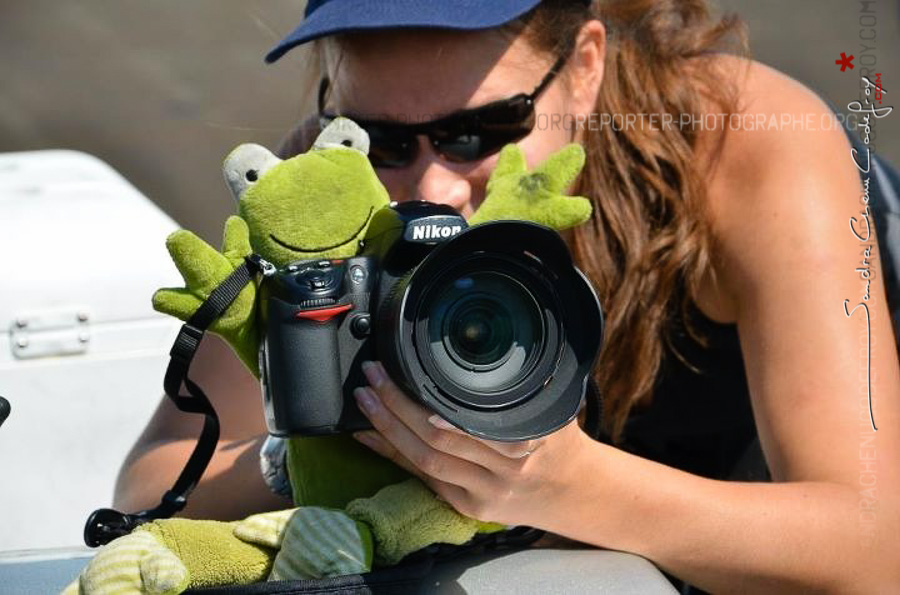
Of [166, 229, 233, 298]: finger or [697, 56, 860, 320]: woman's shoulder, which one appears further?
[697, 56, 860, 320]: woman's shoulder

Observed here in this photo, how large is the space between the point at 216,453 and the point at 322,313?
49 cm

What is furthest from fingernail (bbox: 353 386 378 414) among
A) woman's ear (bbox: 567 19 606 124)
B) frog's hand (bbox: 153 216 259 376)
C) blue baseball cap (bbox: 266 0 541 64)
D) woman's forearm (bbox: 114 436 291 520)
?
woman's ear (bbox: 567 19 606 124)

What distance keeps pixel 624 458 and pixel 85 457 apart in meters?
0.88

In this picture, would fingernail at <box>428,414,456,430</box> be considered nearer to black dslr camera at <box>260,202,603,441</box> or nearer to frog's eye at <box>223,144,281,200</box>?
black dslr camera at <box>260,202,603,441</box>

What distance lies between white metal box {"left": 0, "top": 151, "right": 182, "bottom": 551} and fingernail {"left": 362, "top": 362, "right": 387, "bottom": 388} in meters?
0.82

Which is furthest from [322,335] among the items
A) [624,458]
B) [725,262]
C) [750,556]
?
[725,262]

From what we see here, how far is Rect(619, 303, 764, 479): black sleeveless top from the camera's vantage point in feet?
5.19

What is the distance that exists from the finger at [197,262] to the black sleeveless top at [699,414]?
69 cm

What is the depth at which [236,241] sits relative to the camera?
1043 mm

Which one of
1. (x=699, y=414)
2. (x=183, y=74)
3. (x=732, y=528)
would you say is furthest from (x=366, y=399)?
(x=183, y=74)

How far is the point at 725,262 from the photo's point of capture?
1442 millimetres

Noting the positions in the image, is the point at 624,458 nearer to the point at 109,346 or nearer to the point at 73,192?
the point at 109,346

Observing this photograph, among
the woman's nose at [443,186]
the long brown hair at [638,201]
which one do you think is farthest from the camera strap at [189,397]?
A: the long brown hair at [638,201]

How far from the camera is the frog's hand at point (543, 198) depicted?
42.3 inches
